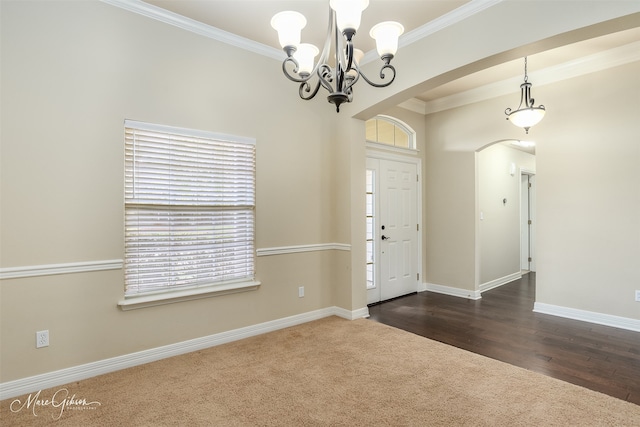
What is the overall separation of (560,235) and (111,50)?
16.6 ft

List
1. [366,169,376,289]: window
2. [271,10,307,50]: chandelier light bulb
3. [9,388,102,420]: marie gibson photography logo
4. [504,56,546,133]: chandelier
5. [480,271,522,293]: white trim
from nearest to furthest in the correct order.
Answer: [271,10,307,50]: chandelier light bulb → [9,388,102,420]: marie gibson photography logo → [504,56,546,133]: chandelier → [366,169,376,289]: window → [480,271,522,293]: white trim

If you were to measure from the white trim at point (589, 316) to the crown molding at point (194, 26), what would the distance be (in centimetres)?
437

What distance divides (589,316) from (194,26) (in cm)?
521

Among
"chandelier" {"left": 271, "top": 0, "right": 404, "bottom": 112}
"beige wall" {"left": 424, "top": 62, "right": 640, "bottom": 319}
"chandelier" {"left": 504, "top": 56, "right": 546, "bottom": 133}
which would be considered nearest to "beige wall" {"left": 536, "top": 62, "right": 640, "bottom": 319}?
"beige wall" {"left": 424, "top": 62, "right": 640, "bottom": 319}

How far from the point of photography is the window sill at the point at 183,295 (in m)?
2.79

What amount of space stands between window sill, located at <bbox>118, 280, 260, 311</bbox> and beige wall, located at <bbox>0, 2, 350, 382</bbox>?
6 cm

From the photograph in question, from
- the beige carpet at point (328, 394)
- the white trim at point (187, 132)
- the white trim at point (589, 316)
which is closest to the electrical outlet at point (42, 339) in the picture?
the beige carpet at point (328, 394)

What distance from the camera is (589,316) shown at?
Result: 12.7 ft

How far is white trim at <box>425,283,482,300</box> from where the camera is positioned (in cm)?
495

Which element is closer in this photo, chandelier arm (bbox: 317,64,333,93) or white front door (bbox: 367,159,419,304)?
chandelier arm (bbox: 317,64,333,93)

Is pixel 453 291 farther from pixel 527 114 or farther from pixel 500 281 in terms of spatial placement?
pixel 527 114

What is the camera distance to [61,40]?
98.8 inches

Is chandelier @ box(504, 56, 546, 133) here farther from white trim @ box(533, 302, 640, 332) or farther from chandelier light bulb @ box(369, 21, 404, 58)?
chandelier light bulb @ box(369, 21, 404, 58)

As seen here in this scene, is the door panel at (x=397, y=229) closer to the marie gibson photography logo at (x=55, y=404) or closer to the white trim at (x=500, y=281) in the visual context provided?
the white trim at (x=500, y=281)
